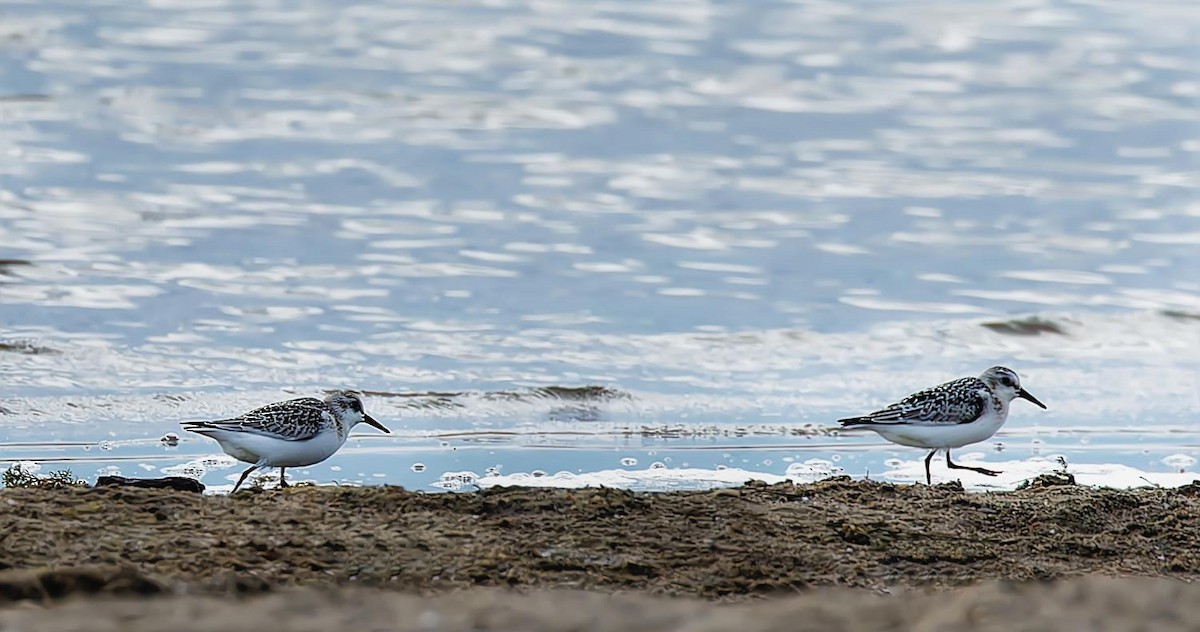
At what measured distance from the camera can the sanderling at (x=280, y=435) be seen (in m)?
7.86

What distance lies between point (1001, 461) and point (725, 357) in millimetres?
3172

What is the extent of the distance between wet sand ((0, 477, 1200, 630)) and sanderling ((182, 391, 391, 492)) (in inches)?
64.2

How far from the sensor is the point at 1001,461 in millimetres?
9383

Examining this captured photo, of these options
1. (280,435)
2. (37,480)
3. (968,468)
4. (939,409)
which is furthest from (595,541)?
(939,409)

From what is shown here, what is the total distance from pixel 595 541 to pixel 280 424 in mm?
2824

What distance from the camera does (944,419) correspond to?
8711 millimetres

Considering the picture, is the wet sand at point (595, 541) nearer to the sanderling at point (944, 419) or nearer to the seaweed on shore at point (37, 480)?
the seaweed on shore at point (37, 480)

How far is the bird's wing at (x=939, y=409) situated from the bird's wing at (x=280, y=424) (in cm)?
267

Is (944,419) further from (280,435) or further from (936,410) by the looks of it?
(280,435)

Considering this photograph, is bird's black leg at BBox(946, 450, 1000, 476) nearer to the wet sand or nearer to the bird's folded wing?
the bird's folded wing

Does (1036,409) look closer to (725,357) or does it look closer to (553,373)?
(725,357)

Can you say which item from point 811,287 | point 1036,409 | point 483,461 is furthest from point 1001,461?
point 811,287

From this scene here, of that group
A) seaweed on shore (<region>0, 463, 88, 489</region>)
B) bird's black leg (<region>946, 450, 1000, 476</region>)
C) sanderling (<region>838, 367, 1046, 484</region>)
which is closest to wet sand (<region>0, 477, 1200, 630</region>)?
seaweed on shore (<region>0, 463, 88, 489</region>)

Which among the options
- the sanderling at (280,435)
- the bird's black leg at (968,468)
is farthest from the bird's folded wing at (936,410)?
the sanderling at (280,435)
